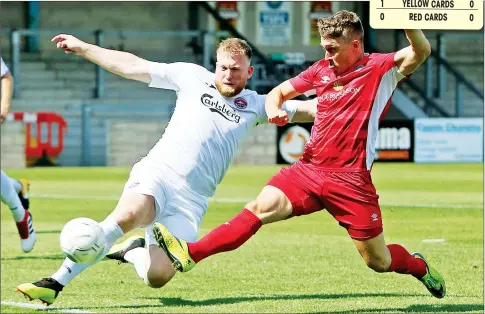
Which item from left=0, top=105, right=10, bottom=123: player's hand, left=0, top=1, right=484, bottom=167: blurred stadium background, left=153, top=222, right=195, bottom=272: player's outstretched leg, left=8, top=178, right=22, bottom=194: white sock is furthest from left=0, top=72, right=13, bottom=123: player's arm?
left=0, top=1, right=484, bottom=167: blurred stadium background

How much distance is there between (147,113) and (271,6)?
25.0ft

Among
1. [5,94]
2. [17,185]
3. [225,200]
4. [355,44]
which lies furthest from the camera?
[225,200]

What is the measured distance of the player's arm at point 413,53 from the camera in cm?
797

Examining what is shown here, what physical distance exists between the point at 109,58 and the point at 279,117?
1326 millimetres

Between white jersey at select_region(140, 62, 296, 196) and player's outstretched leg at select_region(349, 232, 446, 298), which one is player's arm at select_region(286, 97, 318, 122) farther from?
player's outstretched leg at select_region(349, 232, 446, 298)

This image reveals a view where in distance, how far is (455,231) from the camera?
14.4m

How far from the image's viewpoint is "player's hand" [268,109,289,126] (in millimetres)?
8336

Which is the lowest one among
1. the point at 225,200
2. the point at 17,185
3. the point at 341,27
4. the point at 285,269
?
the point at 225,200

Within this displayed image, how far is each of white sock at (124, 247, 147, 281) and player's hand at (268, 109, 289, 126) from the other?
4.58 ft

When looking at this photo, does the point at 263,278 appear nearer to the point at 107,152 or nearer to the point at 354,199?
the point at 354,199

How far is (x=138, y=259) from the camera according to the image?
8.92 m

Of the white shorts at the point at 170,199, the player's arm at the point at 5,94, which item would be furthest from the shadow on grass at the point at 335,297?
the player's arm at the point at 5,94

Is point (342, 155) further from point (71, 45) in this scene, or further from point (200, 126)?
point (71, 45)

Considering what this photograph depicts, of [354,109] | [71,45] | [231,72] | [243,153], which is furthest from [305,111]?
[243,153]
